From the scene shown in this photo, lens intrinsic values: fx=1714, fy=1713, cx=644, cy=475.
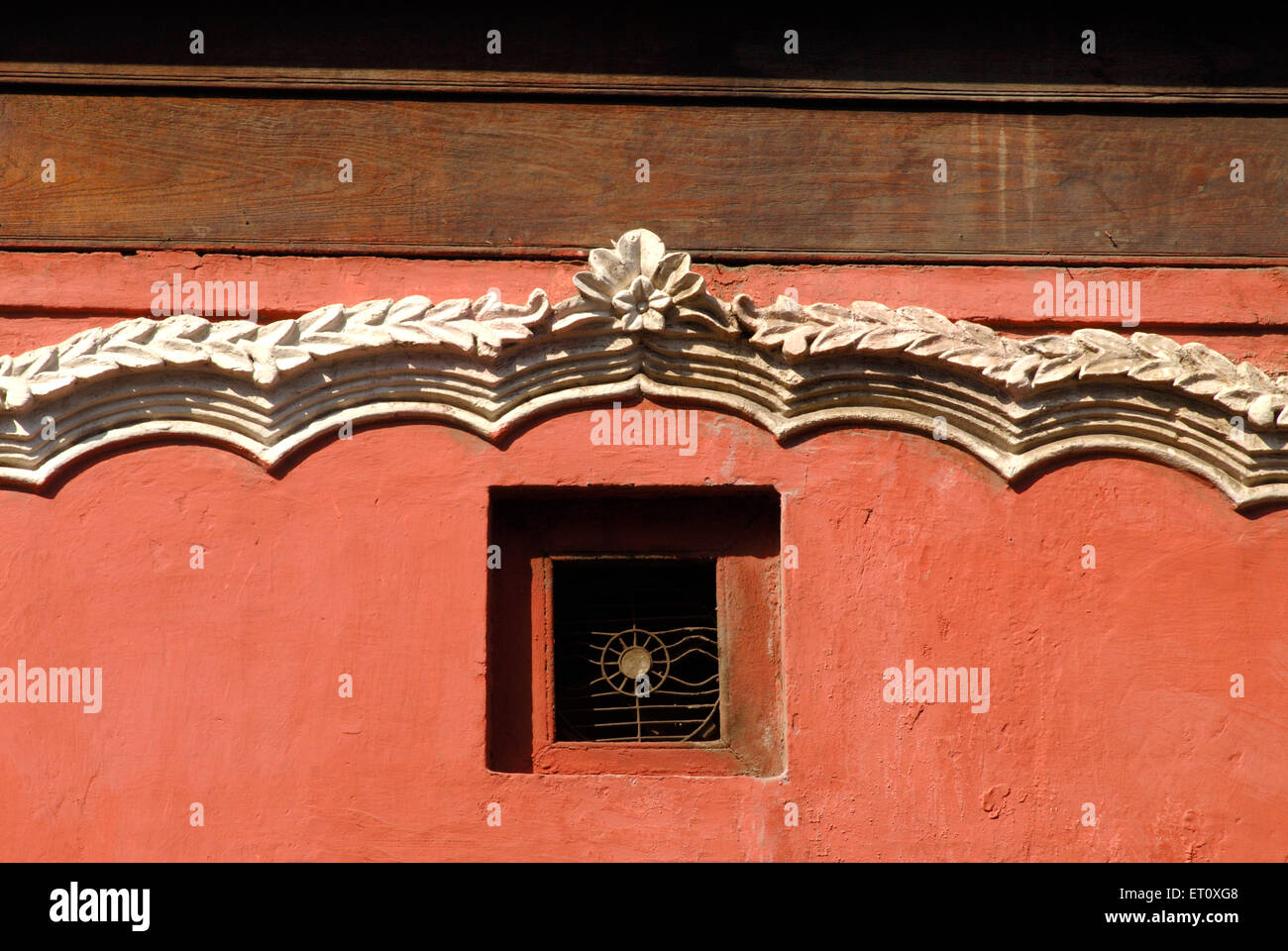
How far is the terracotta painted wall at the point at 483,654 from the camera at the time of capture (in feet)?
15.6

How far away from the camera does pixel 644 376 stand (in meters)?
5.06

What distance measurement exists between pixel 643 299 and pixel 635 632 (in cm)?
98

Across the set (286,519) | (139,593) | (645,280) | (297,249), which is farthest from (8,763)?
(645,280)

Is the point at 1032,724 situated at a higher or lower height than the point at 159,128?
lower

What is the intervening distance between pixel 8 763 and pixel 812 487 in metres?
2.39

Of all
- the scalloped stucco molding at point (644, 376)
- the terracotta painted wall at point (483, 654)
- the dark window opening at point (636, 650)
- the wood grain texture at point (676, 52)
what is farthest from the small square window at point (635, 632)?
the wood grain texture at point (676, 52)

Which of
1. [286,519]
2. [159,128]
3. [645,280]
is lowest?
[286,519]

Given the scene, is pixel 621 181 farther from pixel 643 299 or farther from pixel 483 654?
pixel 483 654

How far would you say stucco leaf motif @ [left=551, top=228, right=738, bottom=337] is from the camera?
16.5 ft

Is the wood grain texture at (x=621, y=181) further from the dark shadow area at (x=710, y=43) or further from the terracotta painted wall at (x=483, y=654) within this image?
the terracotta painted wall at (x=483, y=654)

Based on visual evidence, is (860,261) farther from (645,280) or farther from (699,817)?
(699,817)

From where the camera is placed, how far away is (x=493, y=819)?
4.74m

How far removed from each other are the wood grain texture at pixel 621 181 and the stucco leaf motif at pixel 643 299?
23 centimetres

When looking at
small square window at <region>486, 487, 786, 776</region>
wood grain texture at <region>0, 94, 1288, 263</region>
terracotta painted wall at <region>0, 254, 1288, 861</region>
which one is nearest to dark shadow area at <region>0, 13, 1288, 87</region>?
wood grain texture at <region>0, 94, 1288, 263</region>
